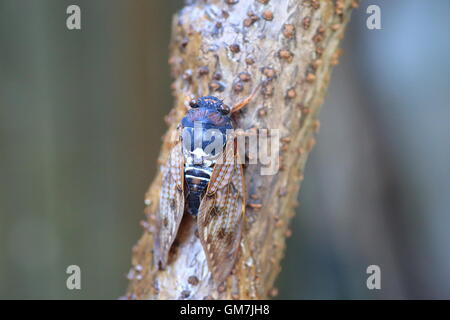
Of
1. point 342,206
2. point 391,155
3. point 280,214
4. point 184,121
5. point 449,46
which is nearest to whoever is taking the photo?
point 184,121

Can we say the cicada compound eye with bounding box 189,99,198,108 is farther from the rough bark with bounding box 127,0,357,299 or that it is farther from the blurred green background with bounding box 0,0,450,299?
the blurred green background with bounding box 0,0,450,299

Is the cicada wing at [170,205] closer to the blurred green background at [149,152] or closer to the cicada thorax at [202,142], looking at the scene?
the cicada thorax at [202,142]

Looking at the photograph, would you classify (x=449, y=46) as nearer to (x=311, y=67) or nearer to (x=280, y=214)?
(x=311, y=67)

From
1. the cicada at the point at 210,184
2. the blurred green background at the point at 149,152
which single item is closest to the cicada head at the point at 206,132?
the cicada at the point at 210,184

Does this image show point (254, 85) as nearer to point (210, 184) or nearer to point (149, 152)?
point (210, 184)

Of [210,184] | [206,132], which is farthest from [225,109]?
[210,184]
